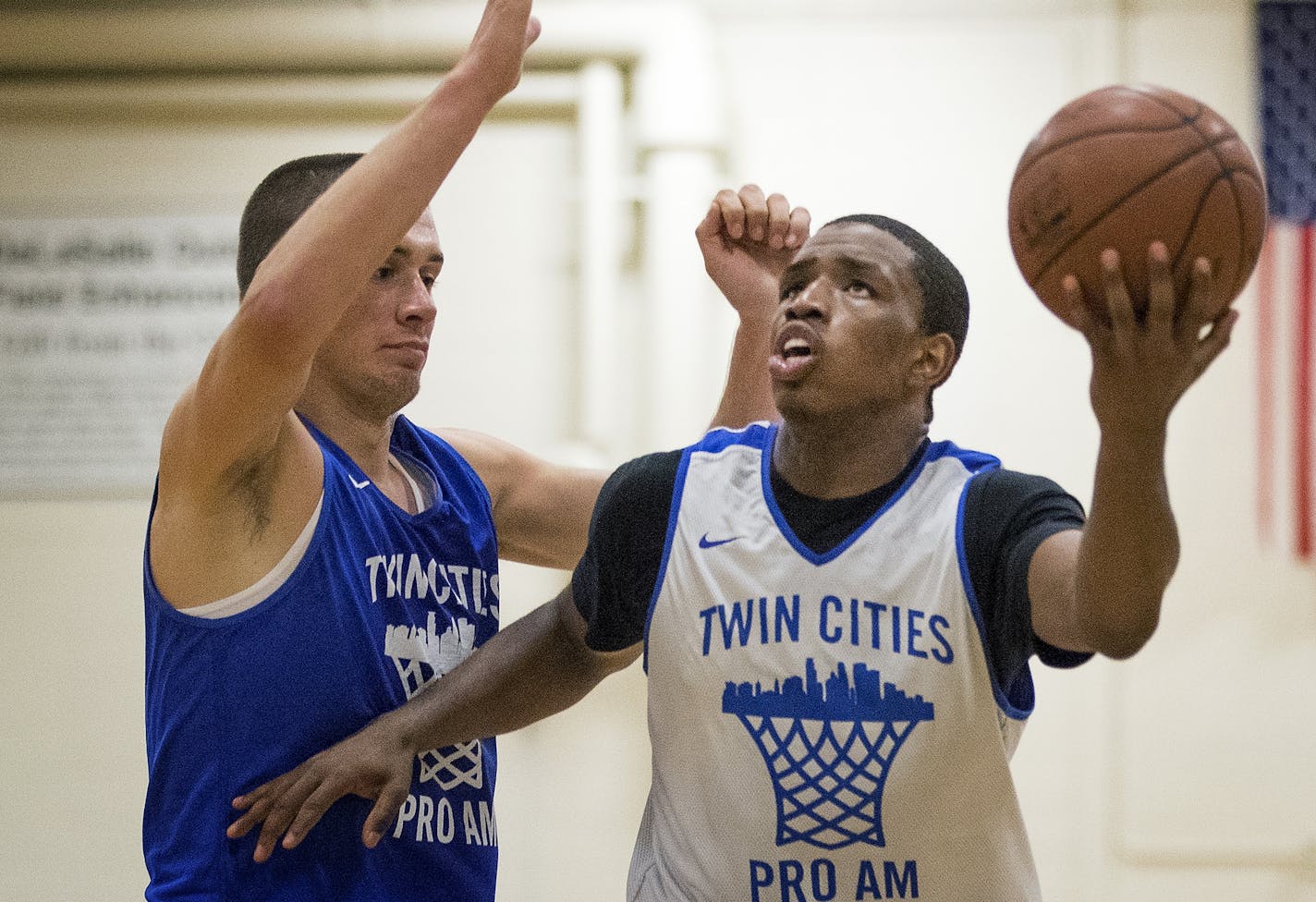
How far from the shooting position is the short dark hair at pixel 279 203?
2141 millimetres

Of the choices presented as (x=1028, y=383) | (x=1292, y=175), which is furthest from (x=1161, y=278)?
(x=1292, y=175)

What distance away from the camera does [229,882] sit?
6.34 ft

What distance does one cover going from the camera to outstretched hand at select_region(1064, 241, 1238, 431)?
140 centimetres

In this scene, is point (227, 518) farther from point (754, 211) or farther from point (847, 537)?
point (754, 211)

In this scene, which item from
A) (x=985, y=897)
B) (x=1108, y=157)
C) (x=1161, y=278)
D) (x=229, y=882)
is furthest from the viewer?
(x=229, y=882)

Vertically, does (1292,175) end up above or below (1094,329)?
above

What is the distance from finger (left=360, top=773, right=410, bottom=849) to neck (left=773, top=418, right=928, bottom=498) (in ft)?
2.28

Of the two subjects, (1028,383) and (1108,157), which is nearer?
(1108,157)

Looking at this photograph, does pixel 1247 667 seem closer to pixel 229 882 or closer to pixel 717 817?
pixel 717 817

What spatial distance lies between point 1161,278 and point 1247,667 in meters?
2.67

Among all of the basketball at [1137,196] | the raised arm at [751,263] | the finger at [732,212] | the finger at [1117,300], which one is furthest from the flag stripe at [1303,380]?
the finger at [1117,300]

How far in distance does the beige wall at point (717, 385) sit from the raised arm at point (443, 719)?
64.7 inches

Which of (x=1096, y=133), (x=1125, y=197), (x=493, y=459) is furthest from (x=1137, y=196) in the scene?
(x=493, y=459)

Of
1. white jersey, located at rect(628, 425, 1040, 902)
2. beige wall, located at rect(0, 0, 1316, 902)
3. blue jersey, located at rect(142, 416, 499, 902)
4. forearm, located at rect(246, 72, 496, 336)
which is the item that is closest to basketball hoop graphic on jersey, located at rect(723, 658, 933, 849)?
white jersey, located at rect(628, 425, 1040, 902)
